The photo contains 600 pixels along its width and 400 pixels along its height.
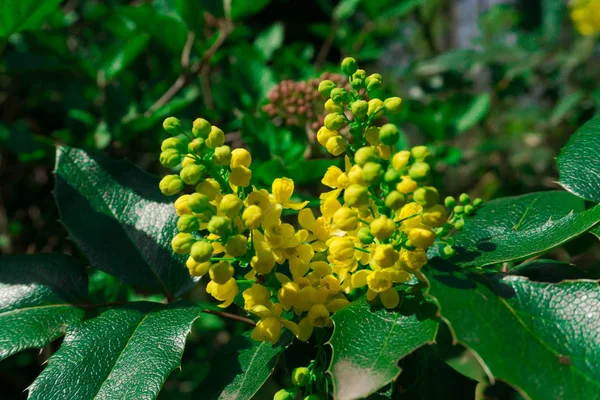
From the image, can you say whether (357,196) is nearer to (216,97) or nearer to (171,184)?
(171,184)

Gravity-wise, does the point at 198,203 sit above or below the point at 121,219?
above

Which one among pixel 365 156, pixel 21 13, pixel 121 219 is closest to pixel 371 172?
pixel 365 156

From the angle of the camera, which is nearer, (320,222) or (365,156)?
(365,156)

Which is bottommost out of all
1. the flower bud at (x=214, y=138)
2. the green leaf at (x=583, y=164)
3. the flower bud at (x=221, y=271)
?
the flower bud at (x=221, y=271)

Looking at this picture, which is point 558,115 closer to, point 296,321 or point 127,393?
point 296,321

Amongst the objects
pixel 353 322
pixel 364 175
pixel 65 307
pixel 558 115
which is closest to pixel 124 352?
pixel 65 307

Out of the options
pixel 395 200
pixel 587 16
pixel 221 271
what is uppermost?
pixel 395 200

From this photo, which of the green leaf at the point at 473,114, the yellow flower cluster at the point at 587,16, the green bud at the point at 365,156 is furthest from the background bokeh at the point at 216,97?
the green bud at the point at 365,156

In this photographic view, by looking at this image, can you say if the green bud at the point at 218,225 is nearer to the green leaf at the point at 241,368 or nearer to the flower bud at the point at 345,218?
the flower bud at the point at 345,218

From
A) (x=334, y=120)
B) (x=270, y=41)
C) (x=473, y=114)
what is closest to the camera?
(x=334, y=120)
